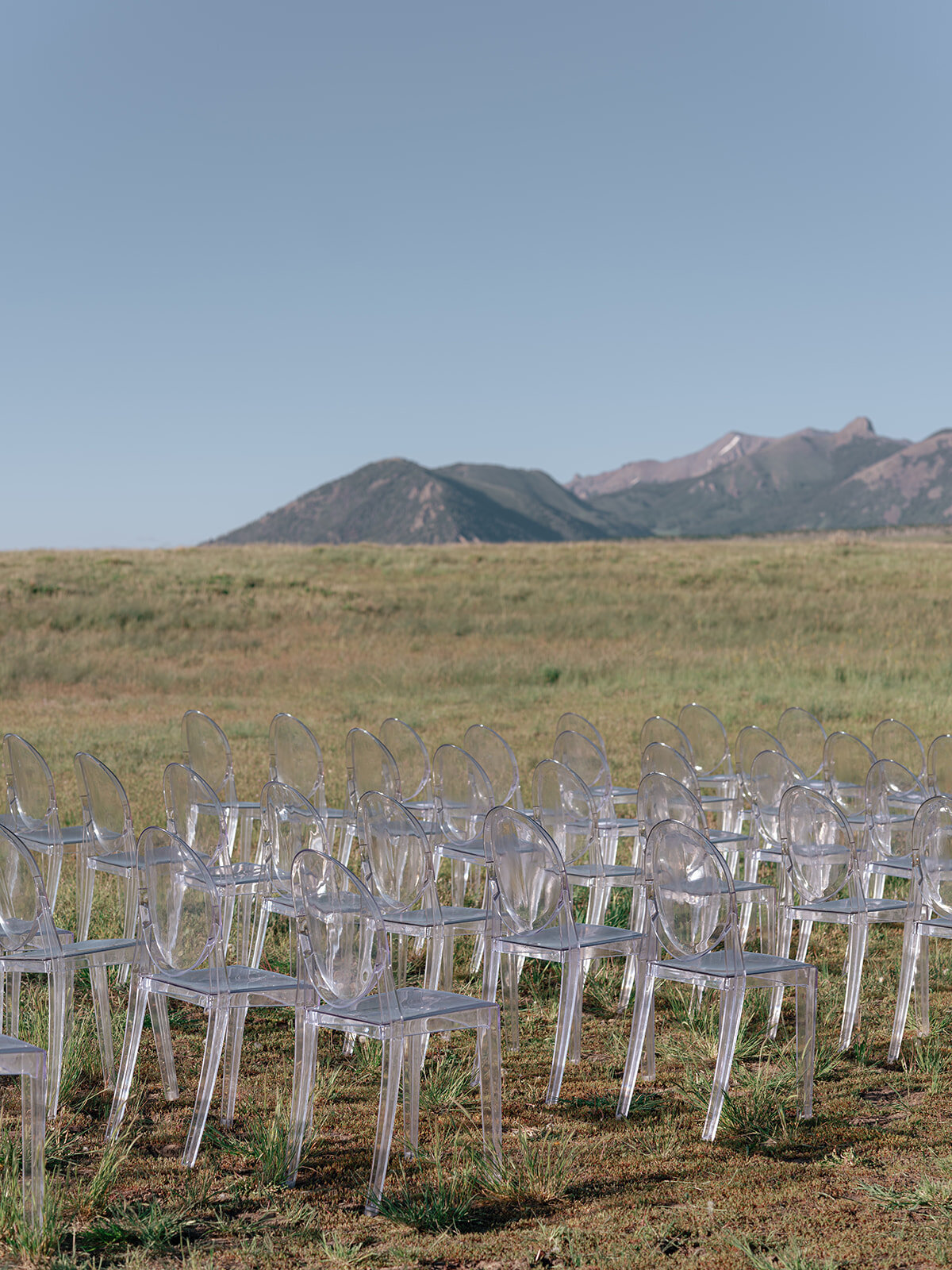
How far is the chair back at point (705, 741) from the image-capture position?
760cm

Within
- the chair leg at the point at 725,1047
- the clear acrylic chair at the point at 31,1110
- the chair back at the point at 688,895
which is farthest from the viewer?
the chair back at the point at 688,895

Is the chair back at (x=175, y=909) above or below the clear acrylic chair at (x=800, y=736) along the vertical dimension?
below

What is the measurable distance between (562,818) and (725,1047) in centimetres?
181

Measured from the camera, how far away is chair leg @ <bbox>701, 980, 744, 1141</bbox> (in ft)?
13.1

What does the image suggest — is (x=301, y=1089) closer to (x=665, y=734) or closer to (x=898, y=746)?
(x=665, y=734)

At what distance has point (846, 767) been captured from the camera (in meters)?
6.68

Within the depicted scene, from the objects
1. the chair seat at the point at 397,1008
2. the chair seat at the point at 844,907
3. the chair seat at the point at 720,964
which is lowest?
the chair seat at the point at 397,1008

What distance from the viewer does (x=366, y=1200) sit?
3.50 metres

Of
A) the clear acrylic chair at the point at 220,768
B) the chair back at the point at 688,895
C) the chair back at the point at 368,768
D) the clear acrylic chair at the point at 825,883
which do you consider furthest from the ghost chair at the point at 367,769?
the chair back at the point at 688,895

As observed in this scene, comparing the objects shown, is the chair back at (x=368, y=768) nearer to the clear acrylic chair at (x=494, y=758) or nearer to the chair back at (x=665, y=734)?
the clear acrylic chair at (x=494, y=758)

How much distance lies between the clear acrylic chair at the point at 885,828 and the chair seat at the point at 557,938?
164 centimetres

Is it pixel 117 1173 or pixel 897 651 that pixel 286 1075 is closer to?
pixel 117 1173

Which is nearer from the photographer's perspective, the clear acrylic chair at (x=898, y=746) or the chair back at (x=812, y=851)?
the chair back at (x=812, y=851)

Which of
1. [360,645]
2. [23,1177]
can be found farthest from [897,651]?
[23,1177]
